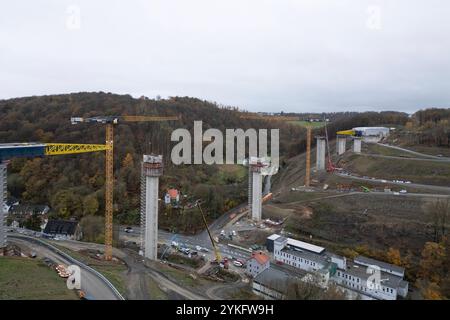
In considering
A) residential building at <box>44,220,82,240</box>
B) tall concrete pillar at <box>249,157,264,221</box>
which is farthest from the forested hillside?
tall concrete pillar at <box>249,157,264,221</box>

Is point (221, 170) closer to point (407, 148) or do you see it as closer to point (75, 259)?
point (407, 148)

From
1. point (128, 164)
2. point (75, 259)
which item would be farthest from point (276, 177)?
point (75, 259)

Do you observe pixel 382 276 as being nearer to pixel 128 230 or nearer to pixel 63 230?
pixel 128 230

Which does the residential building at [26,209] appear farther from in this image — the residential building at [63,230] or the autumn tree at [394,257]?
the autumn tree at [394,257]

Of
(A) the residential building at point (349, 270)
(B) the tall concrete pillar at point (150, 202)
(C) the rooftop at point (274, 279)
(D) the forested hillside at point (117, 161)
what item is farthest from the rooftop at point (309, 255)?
(D) the forested hillside at point (117, 161)

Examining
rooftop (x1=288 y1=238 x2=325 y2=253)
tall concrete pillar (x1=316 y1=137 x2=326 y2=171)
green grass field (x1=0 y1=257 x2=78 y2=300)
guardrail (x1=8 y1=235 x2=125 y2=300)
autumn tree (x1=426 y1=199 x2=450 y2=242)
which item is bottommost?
rooftop (x1=288 y1=238 x2=325 y2=253)

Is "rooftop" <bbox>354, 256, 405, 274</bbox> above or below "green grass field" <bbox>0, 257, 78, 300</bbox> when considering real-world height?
below

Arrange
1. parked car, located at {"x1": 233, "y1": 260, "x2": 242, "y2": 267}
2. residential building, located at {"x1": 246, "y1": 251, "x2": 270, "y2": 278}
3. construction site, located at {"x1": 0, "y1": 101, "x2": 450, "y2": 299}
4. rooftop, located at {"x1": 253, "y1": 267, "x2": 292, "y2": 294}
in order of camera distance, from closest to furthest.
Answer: rooftop, located at {"x1": 253, "y1": 267, "x2": 292, "y2": 294}, construction site, located at {"x1": 0, "y1": 101, "x2": 450, "y2": 299}, residential building, located at {"x1": 246, "y1": 251, "x2": 270, "y2": 278}, parked car, located at {"x1": 233, "y1": 260, "x2": 242, "y2": 267}

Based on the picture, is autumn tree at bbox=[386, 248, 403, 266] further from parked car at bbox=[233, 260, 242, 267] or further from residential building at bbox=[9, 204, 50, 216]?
residential building at bbox=[9, 204, 50, 216]
